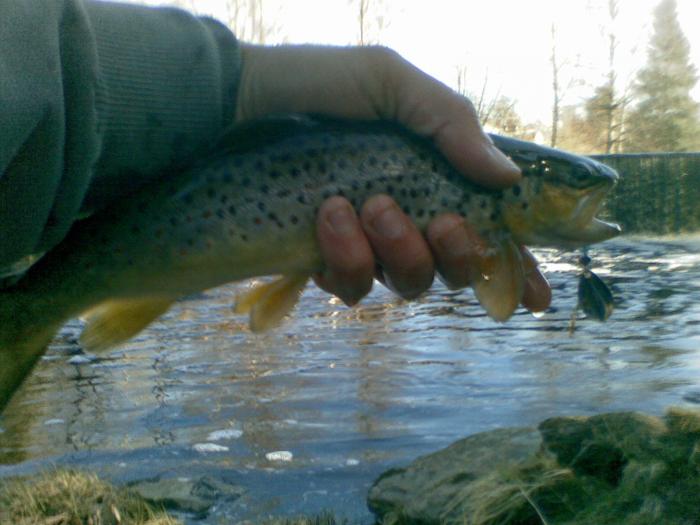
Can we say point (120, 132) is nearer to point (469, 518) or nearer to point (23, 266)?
point (23, 266)

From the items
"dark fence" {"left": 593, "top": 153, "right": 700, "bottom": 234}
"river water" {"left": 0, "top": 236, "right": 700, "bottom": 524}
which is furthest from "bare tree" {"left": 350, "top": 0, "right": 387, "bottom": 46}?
"river water" {"left": 0, "top": 236, "right": 700, "bottom": 524}

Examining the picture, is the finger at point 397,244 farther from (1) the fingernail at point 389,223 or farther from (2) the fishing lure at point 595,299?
(2) the fishing lure at point 595,299

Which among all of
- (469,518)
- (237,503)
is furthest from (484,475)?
(237,503)

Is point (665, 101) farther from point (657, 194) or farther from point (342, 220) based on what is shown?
point (342, 220)

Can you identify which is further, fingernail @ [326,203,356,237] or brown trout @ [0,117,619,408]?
fingernail @ [326,203,356,237]

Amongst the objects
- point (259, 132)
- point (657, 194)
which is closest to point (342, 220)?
point (259, 132)

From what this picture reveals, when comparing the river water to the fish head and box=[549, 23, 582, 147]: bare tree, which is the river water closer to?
the fish head

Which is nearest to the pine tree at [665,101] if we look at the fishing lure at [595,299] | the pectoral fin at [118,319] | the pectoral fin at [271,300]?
the fishing lure at [595,299]
